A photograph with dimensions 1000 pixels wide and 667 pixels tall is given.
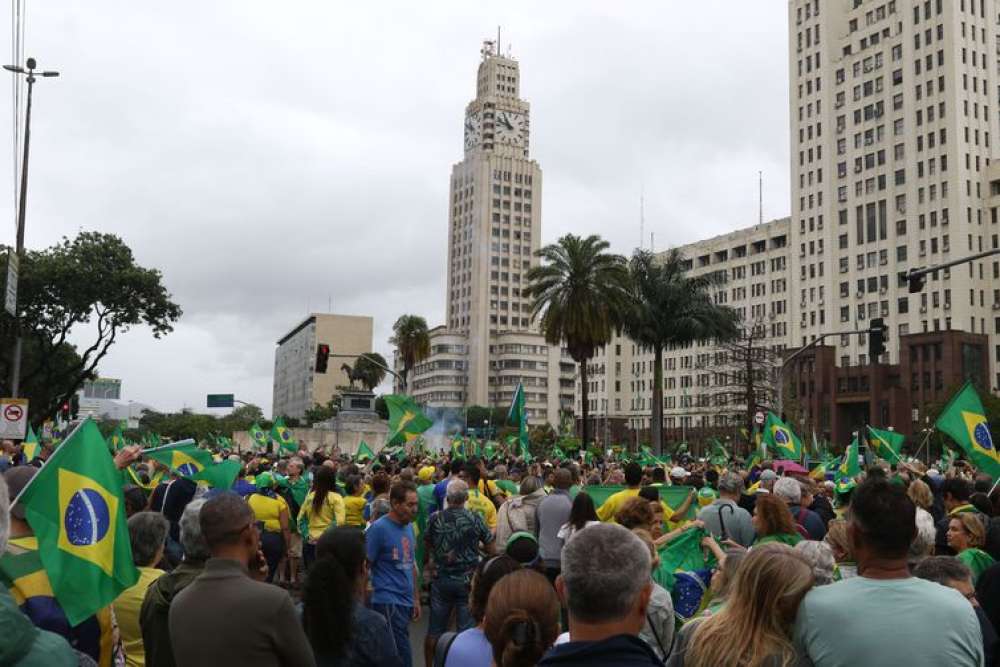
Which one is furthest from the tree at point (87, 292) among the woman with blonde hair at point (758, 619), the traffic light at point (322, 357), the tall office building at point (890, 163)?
the tall office building at point (890, 163)

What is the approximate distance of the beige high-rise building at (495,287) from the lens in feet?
502

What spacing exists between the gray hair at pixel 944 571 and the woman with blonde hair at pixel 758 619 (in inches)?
58.8

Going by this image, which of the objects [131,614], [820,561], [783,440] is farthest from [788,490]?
[783,440]

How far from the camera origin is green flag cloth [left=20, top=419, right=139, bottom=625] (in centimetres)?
478

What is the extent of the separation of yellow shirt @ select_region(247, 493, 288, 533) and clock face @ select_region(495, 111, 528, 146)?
A: 152498 mm

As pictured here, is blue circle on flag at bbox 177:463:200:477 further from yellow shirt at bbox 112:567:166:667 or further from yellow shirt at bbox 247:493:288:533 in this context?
yellow shirt at bbox 112:567:166:667

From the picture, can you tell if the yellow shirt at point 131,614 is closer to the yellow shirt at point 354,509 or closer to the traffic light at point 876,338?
the yellow shirt at point 354,509

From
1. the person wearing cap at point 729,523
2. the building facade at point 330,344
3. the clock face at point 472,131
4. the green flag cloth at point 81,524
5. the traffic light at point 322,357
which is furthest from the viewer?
the building facade at point 330,344

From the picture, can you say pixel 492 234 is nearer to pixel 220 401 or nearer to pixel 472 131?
pixel 472 131

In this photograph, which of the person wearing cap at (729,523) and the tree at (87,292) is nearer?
the person wearing cap at (729,523)

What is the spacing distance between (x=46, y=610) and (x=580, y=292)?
3648 centimetres

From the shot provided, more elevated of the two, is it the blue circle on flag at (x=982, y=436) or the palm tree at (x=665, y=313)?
the palm tree at (x=665, y=313)

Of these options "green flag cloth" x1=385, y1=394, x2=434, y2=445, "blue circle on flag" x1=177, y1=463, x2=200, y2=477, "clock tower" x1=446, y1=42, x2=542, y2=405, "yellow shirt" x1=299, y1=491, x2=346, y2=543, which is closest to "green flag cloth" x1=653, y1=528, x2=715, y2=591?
"yellow shirt" x1=299, y1=491, x2=346, y2=543

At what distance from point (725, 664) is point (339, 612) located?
1846 mm
